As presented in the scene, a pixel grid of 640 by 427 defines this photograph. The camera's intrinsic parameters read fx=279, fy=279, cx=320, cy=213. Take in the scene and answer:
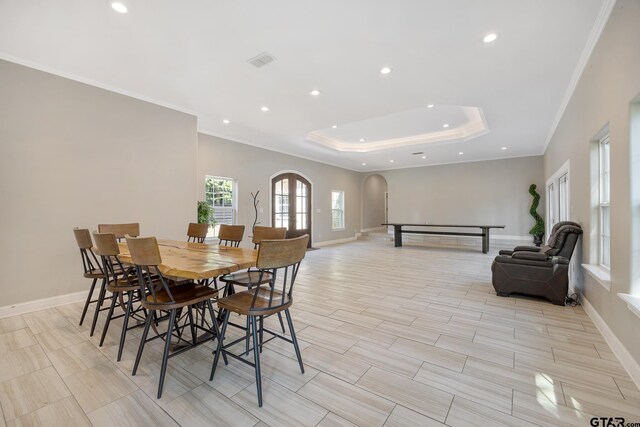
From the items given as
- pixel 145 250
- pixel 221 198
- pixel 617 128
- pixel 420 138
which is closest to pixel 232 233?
pixel 145 250

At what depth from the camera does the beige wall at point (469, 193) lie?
326 inches

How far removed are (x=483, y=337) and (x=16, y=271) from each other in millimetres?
4919

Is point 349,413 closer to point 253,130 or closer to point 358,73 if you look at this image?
point 358,73

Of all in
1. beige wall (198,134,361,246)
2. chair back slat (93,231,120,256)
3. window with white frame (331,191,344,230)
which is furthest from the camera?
window with white frame (331,191,344,230)

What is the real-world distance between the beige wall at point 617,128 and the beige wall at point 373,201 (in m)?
8.21

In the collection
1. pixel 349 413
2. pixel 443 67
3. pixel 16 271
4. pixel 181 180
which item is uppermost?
pixel 443 67

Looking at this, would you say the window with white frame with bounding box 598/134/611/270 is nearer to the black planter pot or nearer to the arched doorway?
the black planter pot

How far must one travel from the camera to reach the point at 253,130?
5703 millimetres

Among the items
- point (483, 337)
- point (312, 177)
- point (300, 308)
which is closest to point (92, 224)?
point (300, 308)

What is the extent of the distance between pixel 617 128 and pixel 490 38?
1316 mm

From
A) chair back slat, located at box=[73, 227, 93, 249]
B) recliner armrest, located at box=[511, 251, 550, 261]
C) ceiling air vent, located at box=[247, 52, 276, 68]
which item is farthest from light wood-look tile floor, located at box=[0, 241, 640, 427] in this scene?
ceiling air vent, located at box=[247, 52, 276, 68]

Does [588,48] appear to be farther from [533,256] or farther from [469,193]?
[469,193]

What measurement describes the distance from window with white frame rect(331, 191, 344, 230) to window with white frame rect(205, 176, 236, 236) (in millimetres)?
4137

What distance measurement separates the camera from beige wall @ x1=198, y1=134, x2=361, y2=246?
5.97m
